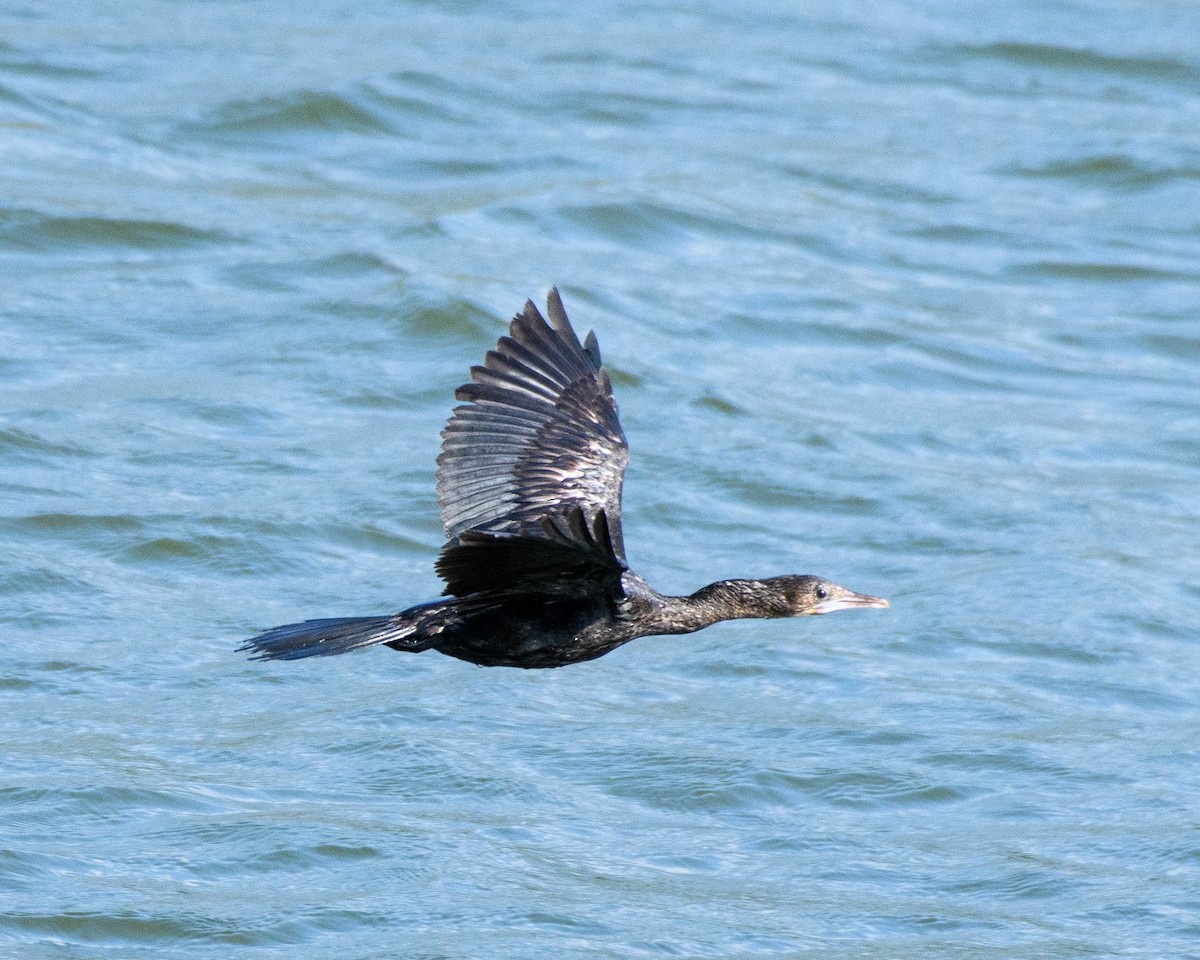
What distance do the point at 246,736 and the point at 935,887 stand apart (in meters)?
2.80

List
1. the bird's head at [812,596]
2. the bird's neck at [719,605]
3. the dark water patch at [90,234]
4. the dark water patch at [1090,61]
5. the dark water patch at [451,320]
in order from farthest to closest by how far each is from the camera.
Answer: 1. the dark water patch at [1090,61]
2. the dark water patch at [90,234]
3. the dark water patch at [451,320]
4. the bird's head at [812,596]
5. the bird's neck at [719,605]

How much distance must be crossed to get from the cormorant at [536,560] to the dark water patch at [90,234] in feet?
22.5

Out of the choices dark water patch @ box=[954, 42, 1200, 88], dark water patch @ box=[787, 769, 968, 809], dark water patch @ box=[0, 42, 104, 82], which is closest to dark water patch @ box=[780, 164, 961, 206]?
dark water patch @ box=[954, 42, 1200, 88]

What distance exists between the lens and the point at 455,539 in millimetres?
6895

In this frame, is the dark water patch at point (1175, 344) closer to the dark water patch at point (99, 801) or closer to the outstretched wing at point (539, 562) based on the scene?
the dark water patch at point (99, 801)

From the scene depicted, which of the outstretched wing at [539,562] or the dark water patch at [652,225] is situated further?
the dark water patch at [652,225]

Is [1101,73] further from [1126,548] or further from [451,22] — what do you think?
[1126,548]

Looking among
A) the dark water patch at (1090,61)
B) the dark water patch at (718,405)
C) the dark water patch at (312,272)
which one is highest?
the dark water patch at (1090,61)

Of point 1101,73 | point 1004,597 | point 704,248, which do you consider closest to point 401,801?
point 1004,597

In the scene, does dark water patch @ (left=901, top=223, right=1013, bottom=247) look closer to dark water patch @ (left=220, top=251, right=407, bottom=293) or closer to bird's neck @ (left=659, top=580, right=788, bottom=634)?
dark water patch @ (left=220, top=251, right=407, bottom=293)

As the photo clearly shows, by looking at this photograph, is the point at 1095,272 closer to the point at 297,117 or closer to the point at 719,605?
the point at 297,117

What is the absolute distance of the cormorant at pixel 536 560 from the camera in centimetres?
640

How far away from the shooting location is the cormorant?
6.40m

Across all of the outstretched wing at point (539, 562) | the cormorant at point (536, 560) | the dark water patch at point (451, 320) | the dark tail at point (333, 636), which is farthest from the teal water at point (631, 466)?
the outstretched wing at point (539, 562)
